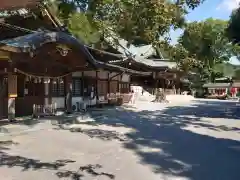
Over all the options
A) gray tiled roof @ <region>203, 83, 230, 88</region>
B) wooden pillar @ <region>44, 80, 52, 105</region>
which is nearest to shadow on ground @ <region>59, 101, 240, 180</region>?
wooden pillar @ <region>44, 80, 52, 105</region>

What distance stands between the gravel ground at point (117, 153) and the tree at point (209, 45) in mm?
50534

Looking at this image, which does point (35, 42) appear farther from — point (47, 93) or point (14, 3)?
point (14, 3)

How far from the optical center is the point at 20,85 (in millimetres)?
18984

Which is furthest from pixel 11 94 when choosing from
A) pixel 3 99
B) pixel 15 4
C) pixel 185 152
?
pixel 15 4

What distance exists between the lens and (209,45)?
220ft

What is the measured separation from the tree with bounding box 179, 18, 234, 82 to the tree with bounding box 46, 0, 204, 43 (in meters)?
50.5

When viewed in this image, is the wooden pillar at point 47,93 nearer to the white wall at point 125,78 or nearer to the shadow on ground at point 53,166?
the shadow on ground at point 53,166

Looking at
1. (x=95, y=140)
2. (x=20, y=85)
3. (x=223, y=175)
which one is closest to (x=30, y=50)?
(x=20, y=85)

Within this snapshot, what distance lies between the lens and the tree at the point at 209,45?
6481 centimetres

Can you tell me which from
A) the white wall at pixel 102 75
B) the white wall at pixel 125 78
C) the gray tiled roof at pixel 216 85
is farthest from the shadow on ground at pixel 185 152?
the gray tiled roof at pixel 216 85

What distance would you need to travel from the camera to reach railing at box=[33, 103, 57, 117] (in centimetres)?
1803

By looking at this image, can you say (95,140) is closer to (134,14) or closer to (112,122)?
(134,14)

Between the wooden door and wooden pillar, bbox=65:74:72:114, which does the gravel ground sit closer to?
the wooden door

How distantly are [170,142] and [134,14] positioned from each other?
185 inches
